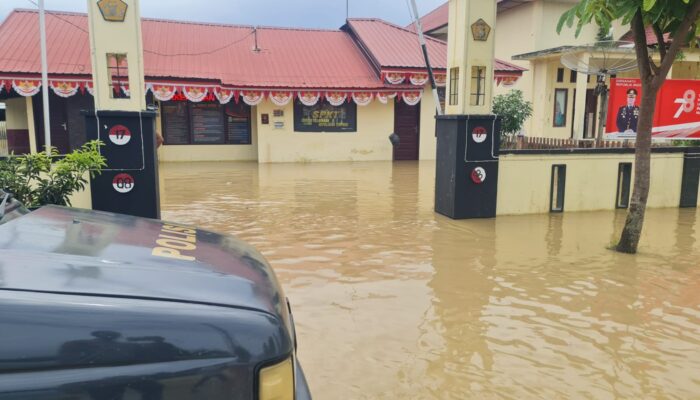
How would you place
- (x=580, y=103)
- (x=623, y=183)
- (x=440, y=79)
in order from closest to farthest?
(x=623, y=183) < (x=440, y=79) < (x=580, y=103)

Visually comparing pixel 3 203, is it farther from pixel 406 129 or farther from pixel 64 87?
pixel 406 129

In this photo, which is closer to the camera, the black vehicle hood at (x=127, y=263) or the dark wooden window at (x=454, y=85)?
the black vehicle hood at (x=127, y=263)

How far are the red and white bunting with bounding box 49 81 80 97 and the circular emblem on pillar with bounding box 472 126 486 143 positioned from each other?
11457 millimetres

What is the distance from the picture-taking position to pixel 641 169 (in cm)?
662

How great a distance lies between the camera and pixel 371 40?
64.8 feet

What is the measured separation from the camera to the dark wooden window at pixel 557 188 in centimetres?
919

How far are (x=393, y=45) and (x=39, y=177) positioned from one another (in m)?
16.1

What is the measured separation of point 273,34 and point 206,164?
21.0 feet

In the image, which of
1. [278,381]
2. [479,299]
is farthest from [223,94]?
[278,381]

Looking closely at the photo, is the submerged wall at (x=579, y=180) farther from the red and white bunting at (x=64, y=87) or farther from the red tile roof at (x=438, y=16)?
the red tile roof at (x=438, y=16)

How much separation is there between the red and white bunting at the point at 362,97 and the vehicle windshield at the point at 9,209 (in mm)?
15437

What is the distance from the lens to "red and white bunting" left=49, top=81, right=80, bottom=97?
577 inches

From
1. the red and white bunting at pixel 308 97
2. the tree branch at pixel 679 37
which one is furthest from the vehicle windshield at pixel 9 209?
the red and white bunting at pixel 308 97

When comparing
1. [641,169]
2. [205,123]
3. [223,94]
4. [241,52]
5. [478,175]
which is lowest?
[478,175]
